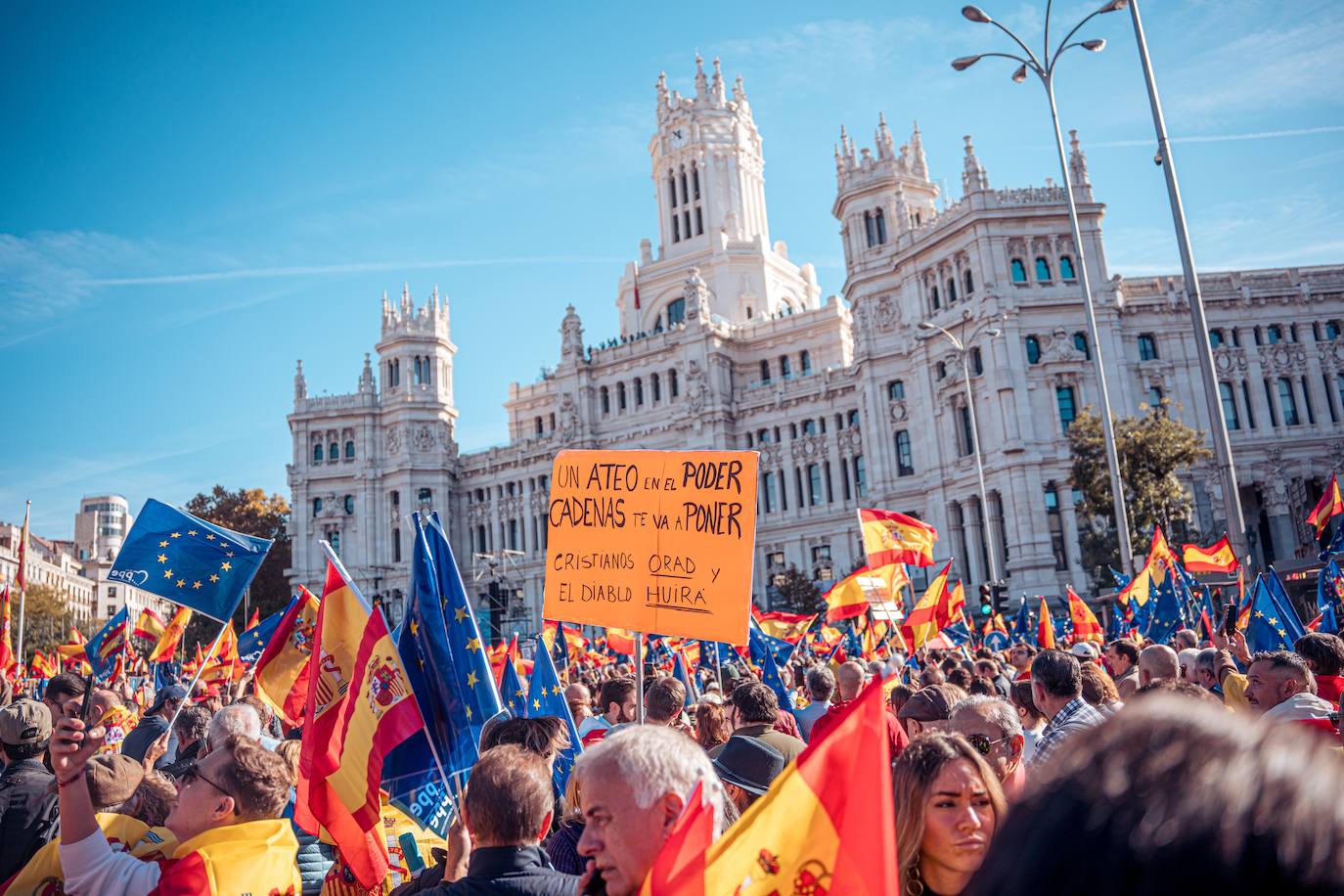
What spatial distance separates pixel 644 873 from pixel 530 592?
206 feet

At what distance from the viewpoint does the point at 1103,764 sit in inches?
49.1

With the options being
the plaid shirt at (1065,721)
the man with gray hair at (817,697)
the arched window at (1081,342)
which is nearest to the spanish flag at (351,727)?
the plaid shirt at (1065,721)

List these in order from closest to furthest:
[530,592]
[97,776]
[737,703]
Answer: [97,776] → [737,703] → [530,592]

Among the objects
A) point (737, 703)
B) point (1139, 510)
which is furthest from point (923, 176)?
point (737, 703)

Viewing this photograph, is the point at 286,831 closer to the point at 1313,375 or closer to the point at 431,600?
the point at 431,600

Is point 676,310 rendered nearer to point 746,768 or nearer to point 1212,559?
point 1212,559

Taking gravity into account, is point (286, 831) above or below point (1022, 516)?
below

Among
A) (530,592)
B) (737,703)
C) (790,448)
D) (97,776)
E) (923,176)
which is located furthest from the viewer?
(530,592)

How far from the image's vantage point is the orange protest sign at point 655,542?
6.61 meters

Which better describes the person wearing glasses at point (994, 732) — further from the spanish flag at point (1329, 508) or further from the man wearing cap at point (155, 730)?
the spanish flag at point (1329, 508)

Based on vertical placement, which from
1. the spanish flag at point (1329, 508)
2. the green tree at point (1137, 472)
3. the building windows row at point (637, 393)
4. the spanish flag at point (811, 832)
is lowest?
the spanish flag at point (811, 832)

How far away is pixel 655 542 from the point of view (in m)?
6.91

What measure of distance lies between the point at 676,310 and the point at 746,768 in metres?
67.3

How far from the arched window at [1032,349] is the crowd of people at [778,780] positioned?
117 ft
